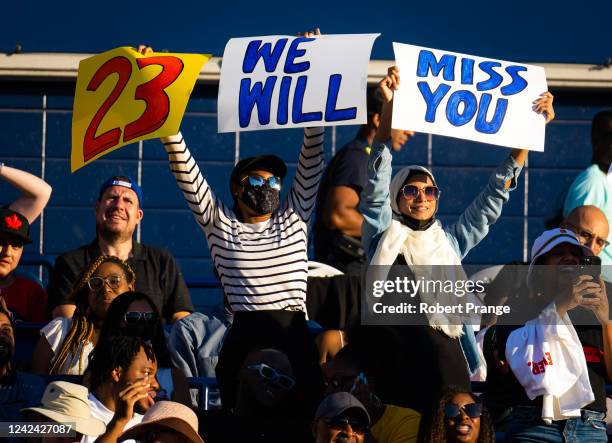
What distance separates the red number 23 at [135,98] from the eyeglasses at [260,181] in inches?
19.6

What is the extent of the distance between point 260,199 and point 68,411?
1.60 m

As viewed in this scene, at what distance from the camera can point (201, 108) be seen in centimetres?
1213

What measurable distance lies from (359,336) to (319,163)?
87cm

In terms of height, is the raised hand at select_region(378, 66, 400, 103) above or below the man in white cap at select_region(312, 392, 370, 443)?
above

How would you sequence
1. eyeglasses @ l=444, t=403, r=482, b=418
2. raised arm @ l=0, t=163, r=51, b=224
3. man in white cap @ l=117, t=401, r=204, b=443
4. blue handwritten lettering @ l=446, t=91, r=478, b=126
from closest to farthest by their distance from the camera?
man in white cap @ l=117, t=401, r=204, b=443
eyeglasses @ l=444, t=403, r=482, b=418
blue handwritten lettering @ l=446, t=91, r=478, b=126
raised arm @ l=0, t=163, r=51, b=224

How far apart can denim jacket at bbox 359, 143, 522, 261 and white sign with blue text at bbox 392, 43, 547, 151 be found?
0.65 ft

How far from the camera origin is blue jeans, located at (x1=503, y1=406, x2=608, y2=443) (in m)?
7.69

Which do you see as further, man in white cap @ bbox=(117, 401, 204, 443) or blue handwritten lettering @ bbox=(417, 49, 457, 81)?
blue handwritten lettering @ bbox=(417, 49, 457, 81)

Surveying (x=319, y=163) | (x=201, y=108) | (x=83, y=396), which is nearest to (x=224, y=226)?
(x=319, y=163)

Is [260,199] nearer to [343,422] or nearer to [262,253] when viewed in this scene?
[262,253]

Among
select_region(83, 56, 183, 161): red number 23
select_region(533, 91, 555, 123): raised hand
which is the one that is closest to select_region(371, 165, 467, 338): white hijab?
select_region(533, 91, 555, 123): raised hand

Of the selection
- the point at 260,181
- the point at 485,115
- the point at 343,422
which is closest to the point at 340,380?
the point at 343,422

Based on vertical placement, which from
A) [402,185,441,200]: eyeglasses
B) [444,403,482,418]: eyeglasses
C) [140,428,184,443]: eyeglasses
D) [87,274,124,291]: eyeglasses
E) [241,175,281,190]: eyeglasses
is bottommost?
[140,428,184,443]: eyeglasses

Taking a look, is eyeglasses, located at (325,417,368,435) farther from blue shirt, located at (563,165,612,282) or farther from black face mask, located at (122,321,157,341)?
blue shirt, located at (563,165,612,282)
